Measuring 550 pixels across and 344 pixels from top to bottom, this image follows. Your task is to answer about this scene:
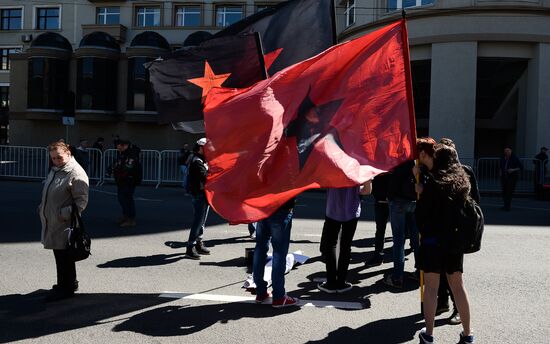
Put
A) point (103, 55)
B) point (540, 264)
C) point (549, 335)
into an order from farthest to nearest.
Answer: point (103, 55) < point (540, 264) < point (549, 335)

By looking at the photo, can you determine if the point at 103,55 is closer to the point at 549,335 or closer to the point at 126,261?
the point at 126,261

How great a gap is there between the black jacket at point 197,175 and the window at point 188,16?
29957 mm

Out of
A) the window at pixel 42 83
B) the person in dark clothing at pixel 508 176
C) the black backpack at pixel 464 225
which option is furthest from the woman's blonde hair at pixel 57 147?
the window at pixel 42 83

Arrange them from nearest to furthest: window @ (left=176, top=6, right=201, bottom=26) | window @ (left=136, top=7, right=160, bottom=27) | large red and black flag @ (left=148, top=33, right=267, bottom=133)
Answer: large red and black flag @ (left=148, top=33, right=267, bottom=133), window @ (left=176, top=6, right=201, bottom=26), window @ (left=136, top=7, right=160, bottom=27)

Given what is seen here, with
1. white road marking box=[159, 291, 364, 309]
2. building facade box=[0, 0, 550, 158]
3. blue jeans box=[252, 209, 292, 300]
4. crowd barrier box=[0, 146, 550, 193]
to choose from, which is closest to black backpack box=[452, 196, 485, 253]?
white road marking box=[159, 291, 364, 309]

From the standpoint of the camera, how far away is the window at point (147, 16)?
119 ft

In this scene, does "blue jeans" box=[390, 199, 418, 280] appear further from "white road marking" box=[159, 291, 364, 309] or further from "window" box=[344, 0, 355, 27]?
"window" box=[344, 0, 355, 27]

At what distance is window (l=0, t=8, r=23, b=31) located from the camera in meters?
39.2

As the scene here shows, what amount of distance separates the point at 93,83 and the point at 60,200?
98.1 ft

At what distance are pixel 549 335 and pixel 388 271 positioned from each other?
7.72 ft

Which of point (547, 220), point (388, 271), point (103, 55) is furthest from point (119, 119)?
point (388, 271)

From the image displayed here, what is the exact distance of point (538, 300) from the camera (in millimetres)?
5586

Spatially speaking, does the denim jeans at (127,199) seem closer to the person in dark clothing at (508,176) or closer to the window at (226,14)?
the person in dark clothing at (508,176)

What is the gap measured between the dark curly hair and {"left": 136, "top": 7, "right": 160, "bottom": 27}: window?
1372 inches
